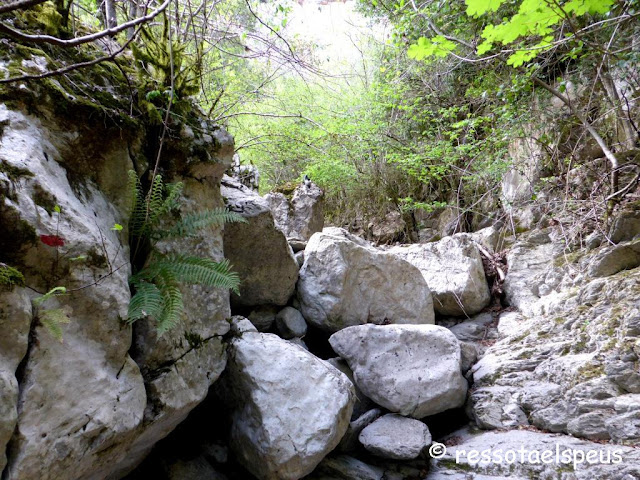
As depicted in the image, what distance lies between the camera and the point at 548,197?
227 inches

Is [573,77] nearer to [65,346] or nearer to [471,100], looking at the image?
[471,100]

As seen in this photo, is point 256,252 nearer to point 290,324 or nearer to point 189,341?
point 290,324

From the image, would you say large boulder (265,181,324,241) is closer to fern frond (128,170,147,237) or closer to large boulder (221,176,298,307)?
large boulder (221,176,298,307)

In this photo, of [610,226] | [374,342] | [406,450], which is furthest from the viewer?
[610,226]

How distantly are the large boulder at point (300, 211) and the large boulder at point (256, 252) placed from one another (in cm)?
221

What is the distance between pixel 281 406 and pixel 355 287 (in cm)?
213

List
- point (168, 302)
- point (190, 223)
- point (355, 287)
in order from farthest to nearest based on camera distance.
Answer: point (355, 287) → point (190, 223) → point (168, 302)

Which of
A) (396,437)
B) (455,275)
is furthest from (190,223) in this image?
(455,275)

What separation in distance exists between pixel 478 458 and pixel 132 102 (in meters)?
3.55

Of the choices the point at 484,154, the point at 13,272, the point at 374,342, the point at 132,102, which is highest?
the point at 132,102

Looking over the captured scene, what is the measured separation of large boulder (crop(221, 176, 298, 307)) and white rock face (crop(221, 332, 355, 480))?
3.01 feet

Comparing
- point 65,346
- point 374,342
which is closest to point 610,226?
point 374,342

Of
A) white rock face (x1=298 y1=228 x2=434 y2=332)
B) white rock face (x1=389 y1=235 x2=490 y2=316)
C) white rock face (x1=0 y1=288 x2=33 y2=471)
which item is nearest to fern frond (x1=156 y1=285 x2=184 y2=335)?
white rock face (x1=0 y1=288 x2=33 y2=471)

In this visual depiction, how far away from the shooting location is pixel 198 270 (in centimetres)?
232
